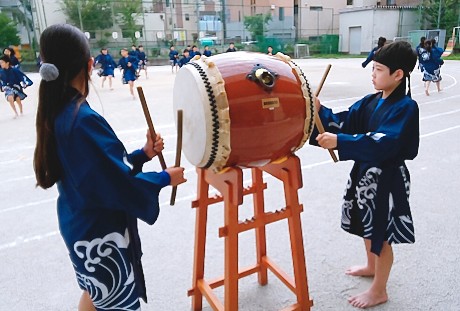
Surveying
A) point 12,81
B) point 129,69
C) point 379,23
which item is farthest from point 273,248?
point 379,23

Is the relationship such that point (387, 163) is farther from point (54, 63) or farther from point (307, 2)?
point (307, 2)

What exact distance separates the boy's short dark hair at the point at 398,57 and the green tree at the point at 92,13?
21.8m

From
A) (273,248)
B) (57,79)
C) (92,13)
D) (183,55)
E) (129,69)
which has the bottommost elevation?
(273,248)

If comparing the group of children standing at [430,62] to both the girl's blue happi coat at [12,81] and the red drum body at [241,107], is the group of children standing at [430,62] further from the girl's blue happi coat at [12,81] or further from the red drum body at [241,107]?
the girl's blue happi coat at [12,81]

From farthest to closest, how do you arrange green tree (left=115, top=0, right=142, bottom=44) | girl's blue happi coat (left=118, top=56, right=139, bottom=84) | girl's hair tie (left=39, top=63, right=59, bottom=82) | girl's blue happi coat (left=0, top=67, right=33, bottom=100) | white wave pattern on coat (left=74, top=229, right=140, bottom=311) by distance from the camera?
green tree (left=115, top=0, right=142, bottom=44), girl's blue happi coat (left=118, top=56, right=139, bottom=84), girl's blue happi coat (left=0, top=67, right=33, bottom=100), white wave pattern on coat (left=74, top=229, right=140, bottom=311), girl's hair tie (left=39, top=63, right=59, bottom=82)

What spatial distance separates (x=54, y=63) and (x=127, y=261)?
23.4 inches

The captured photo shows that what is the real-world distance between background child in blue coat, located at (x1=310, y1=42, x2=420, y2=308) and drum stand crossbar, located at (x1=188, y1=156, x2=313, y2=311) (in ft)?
0.65

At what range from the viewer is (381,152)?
1.28 meters

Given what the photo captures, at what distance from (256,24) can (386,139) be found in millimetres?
21355

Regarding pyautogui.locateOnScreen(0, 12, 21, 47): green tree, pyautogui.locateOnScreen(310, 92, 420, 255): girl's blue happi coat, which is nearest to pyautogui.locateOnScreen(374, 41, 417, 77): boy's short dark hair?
pyautogui.locateOnScreen(310, 92, 420, 255): girl's blue happi coat

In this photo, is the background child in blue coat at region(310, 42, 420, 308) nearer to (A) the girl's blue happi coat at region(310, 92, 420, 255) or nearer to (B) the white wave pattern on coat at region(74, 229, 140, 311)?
(A) the girl's blue happi coat at region(310, 92, 420, 255)

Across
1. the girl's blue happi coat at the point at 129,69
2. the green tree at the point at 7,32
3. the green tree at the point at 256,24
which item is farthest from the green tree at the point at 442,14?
the green tree at the point at 7,32

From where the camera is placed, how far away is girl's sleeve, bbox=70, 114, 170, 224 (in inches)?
39.0

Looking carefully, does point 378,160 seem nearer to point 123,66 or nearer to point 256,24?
point 123,66
